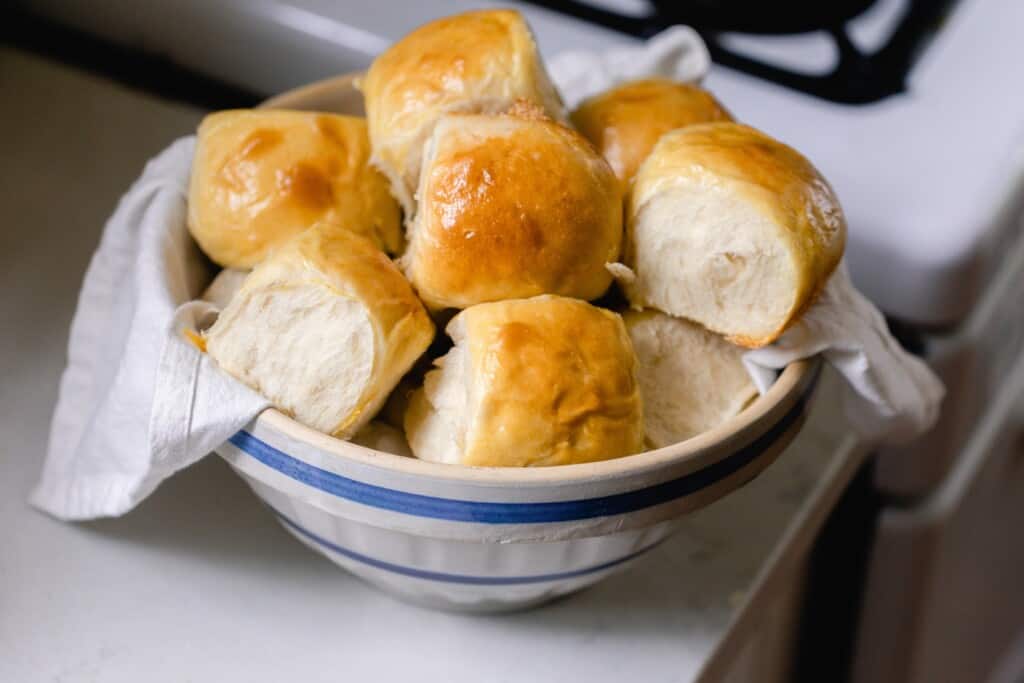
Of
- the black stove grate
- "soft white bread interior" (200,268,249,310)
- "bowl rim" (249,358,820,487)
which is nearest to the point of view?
"bowl rim" (249,358,820,487)

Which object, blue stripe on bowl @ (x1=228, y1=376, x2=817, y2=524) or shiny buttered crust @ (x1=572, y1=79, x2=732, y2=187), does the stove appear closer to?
shiny buttered crust @ (x1=572, y1=79, x2=732, y2=187)

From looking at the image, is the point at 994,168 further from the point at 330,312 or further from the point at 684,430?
the point at 330,312

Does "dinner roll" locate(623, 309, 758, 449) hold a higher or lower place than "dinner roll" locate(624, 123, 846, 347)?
lower

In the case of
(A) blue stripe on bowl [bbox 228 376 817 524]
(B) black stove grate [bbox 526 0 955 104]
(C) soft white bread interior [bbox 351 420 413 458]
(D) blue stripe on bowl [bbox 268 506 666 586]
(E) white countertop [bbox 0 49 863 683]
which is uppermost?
(B) black stove grate [bbox 526 0 955 104]

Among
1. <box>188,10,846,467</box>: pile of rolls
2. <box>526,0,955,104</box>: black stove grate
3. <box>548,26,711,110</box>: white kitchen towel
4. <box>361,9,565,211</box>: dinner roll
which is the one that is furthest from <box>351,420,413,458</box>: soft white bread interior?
<box>526,0,955,104</box>: black stove grate

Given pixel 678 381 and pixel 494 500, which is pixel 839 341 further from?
pixel 494 500

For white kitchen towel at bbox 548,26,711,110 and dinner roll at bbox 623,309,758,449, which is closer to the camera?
dinner roll at bbox 623,309,758,449

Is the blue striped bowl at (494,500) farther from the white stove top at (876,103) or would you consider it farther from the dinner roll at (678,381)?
the white stove top at (876,103)

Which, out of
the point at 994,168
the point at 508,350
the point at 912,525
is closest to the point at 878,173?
the point at 994,168

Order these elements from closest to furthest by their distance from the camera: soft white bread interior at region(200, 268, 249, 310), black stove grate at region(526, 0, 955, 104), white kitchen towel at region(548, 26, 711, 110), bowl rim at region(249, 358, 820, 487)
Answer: bowl rim at region(249, 358, 820, 487), soft white bread interior at region(200, 268, 249, 310), white kitchen towel at region(548, 26, 711, 110), black stove grate at region(526, 0, 955, 104)
